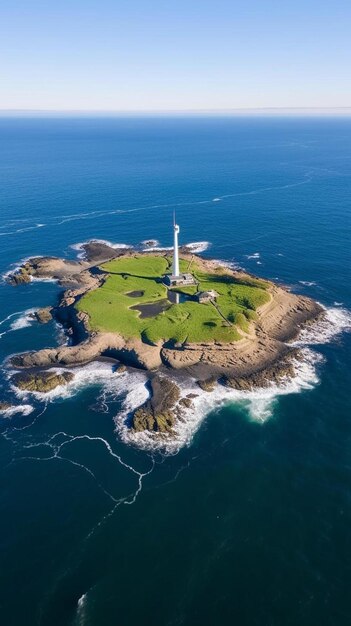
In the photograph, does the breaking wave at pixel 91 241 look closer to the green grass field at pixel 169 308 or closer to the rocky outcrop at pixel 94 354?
the green grass field at pixel 169 308

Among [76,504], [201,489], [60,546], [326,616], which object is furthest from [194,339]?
[326,616]

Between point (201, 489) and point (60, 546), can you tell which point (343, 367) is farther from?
point (60, 546)

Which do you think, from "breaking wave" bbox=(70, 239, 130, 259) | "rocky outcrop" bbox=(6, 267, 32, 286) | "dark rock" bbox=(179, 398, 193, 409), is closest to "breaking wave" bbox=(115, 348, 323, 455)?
"dark rock" bbox=(179, 398, 193, 409)

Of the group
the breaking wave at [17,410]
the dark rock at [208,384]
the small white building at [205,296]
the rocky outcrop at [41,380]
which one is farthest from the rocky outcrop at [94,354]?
the small white building at [205,296]

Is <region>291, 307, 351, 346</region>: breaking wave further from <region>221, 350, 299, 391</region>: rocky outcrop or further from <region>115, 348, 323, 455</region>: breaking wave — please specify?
<region>221, 350, 299, 391</region>: rocky outcrop

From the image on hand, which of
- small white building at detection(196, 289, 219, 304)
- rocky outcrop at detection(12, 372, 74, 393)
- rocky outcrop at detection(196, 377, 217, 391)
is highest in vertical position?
small white building at detection(196, 289, 219, 304)
